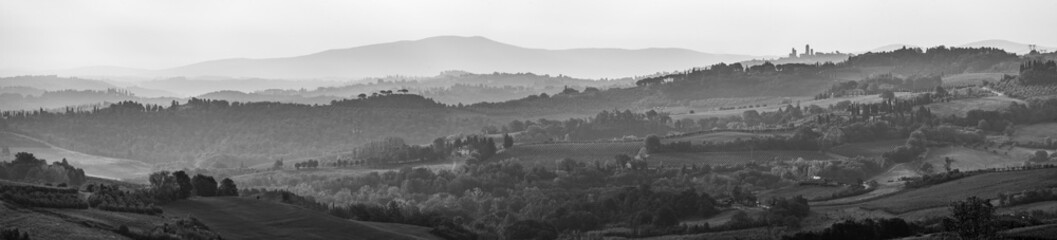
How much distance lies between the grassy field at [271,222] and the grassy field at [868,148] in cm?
5855

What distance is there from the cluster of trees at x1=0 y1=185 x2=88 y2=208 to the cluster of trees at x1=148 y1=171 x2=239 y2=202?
5155 millimetres

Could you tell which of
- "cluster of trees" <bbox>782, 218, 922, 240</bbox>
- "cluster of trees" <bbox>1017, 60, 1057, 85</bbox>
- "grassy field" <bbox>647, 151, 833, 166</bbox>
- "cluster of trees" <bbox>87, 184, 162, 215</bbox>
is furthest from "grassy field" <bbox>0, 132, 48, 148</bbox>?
"cluster of trees" <bbox>782, 218, 922, 240</bbox>

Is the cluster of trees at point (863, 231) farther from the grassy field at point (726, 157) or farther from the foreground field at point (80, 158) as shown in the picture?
the foreground field at point (80, 158)

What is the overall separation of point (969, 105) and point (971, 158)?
28959 millimetres

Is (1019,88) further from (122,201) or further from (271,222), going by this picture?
(122,201)

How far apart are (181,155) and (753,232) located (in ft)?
386

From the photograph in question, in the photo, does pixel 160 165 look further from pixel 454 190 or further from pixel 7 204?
pixel 7 204

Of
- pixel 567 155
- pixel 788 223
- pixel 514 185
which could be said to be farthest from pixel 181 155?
pixel 788 223

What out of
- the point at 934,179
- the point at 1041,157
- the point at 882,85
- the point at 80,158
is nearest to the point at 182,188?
the point at 934,179

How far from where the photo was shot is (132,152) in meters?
179

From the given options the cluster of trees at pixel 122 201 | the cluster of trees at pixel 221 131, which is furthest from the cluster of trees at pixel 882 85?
the cluster of trees at pixel 122 201

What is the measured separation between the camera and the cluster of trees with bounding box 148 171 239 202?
72.2 metres

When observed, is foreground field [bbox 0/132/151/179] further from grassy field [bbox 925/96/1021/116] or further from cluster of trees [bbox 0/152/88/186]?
grassy field [bbox 925/96/1021/116]

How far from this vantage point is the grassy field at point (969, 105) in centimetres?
14062
